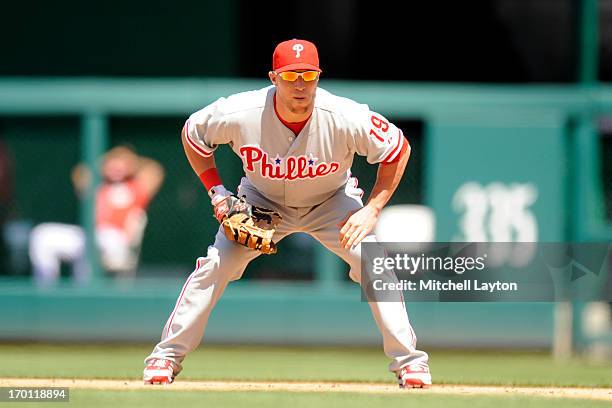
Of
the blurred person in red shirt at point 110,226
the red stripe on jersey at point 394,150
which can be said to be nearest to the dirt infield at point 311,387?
the red stripe on jersey at point 394,150

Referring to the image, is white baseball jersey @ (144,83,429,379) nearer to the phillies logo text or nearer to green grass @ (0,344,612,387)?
the phillies logo text

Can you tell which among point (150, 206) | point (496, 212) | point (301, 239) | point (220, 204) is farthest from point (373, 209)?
point (150, 206)

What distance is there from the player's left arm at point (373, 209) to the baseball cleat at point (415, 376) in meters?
0.70

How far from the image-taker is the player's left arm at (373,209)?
253 inches

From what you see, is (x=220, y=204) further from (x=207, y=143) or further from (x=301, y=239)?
(x=301, y=239)

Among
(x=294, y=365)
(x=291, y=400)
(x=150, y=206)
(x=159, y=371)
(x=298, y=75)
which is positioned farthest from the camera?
(x=150, y=206)

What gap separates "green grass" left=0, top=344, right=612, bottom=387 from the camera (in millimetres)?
7965

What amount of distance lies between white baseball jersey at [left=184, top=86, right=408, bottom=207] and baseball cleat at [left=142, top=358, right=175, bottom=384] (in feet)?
3.46

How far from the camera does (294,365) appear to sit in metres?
9.02

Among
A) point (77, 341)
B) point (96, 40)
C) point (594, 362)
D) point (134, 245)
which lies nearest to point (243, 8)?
point (96, 40)

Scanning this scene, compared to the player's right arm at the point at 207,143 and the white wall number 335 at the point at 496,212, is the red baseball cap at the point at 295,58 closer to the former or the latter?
the player's right arm at the point at 207,143

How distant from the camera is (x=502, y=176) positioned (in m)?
10.3

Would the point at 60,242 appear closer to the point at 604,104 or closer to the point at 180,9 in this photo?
the point at 180,9

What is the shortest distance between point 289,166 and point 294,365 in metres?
2.80
